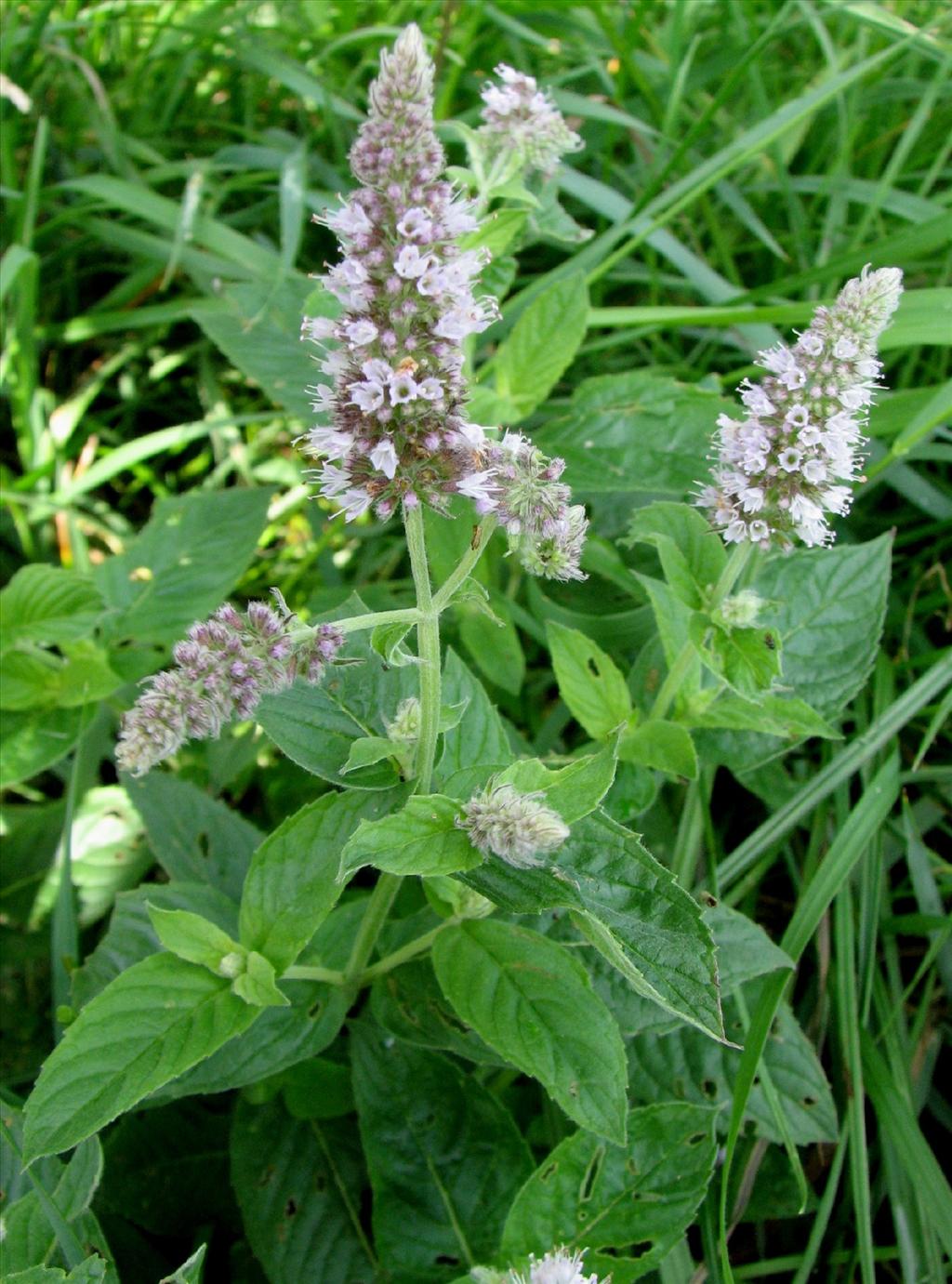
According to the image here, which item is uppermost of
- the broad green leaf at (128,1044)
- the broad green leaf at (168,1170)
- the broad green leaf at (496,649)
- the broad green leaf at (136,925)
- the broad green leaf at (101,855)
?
the broad green leaf at (496,649)

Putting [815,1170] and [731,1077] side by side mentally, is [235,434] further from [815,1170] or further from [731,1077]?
[815,1170]

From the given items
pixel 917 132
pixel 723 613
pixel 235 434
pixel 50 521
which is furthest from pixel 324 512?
pixel 917 132

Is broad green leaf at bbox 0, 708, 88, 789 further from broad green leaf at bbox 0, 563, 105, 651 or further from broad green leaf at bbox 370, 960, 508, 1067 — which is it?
broad green leaf at bbox 370, 960, 508, 1067

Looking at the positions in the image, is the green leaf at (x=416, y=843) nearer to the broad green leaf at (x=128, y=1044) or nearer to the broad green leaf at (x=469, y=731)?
the broad green leaf at (x=469, y=731)

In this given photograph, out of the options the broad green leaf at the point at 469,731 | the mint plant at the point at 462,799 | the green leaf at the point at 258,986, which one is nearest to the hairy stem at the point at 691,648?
the mint plant at the point at 462,799

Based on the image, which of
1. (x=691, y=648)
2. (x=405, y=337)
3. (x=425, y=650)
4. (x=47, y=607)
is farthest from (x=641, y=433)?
(x=47, y=607)

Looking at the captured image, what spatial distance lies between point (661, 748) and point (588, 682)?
0.80 ft

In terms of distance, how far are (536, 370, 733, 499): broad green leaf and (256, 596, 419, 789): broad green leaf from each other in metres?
1.02

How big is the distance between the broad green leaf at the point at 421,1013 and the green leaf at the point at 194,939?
38 centimetres

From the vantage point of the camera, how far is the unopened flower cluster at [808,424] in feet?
6.79

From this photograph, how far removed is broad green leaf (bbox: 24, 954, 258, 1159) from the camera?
190 centimetres

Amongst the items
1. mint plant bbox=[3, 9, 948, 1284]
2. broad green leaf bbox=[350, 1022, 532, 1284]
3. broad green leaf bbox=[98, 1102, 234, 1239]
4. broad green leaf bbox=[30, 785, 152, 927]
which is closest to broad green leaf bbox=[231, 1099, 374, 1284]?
mint plant bbox=[3, 9, 948, 1284]

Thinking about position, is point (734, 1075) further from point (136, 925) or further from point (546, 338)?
point (546, 338)

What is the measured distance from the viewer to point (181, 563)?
3229 mm
